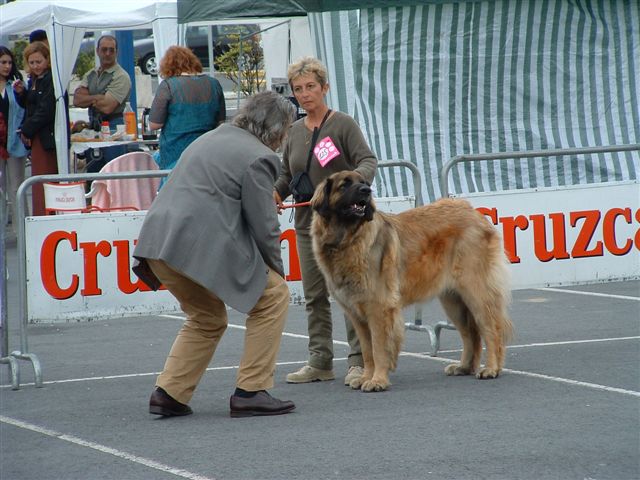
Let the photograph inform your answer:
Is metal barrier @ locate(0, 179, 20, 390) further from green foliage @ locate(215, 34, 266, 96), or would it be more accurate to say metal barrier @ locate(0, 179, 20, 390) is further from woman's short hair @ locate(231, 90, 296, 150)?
green foliage @ locate(215, 34, 266, 96)

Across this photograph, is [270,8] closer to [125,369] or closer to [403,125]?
[403,125]

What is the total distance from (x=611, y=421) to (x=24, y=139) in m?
10.6

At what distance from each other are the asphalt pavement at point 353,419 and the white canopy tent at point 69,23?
6.28 m

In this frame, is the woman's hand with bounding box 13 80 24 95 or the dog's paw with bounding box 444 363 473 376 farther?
the woman's hand with bounding box 13 80 24 95

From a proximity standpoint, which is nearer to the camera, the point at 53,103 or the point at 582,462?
the point at 582,462

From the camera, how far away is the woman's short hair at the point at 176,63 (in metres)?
11.8

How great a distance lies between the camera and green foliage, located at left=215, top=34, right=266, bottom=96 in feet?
80.4

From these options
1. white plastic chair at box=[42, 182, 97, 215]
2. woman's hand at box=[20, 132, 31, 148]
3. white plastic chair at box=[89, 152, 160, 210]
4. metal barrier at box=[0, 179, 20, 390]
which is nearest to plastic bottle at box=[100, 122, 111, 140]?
woman's hand at box=[20, 132, 31, 148]

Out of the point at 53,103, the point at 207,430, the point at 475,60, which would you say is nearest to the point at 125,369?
the point at 207,430

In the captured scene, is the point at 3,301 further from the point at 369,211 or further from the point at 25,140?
the point at 25,140

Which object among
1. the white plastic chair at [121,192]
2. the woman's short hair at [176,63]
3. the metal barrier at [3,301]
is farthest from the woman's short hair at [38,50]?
the metal barrier at [3,301]

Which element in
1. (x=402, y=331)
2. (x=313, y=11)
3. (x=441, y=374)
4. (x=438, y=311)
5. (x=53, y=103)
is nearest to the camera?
(x=402, y=331)

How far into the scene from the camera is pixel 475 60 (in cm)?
1215

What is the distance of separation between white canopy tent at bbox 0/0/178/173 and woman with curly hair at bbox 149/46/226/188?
3183 millimetres
